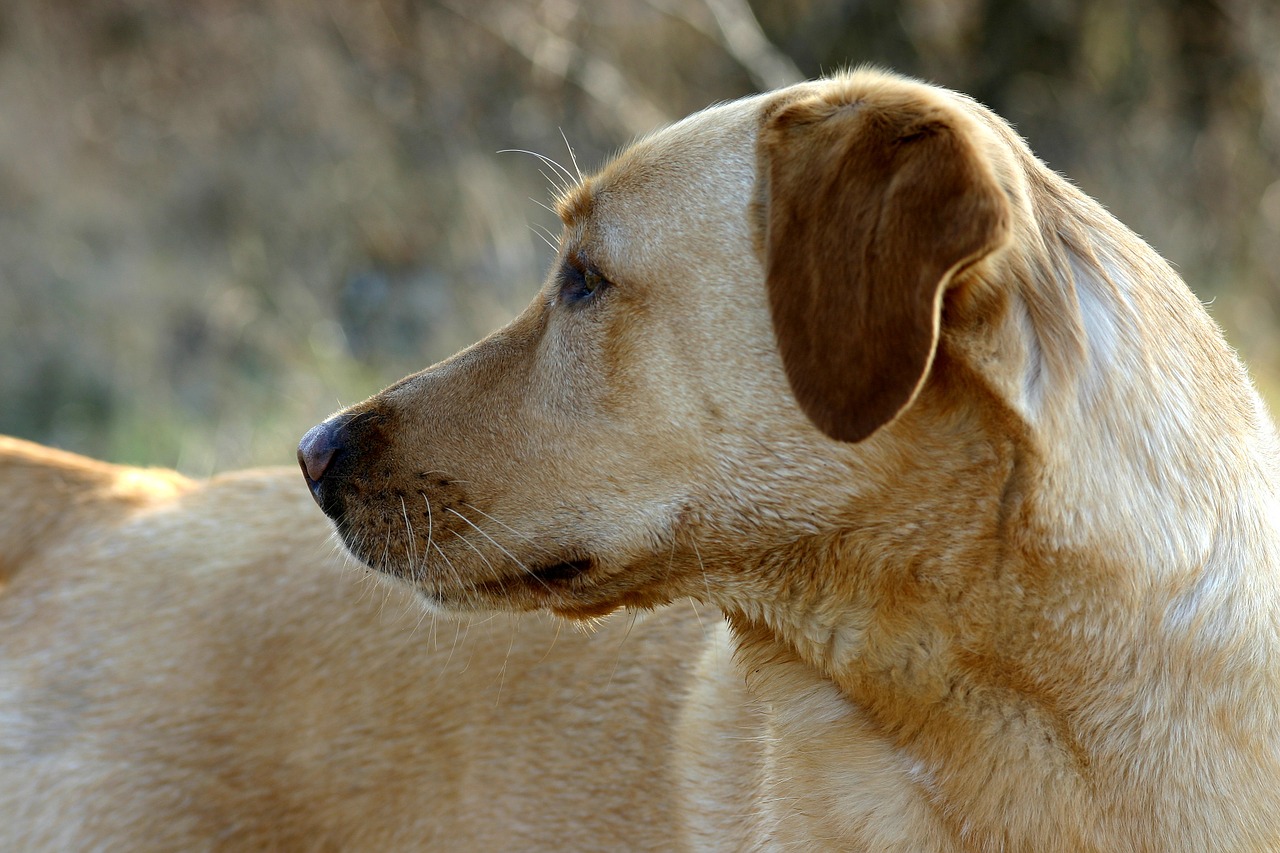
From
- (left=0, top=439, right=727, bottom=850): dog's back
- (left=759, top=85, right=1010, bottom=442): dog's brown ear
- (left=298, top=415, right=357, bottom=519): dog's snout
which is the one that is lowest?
(left=0, top=439, right=727, bottom=850): dog's back

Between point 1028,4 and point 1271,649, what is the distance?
8.15 metres

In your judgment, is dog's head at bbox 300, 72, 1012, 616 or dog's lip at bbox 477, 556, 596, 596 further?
dog's lip at bbox 477, 556, 596, 596

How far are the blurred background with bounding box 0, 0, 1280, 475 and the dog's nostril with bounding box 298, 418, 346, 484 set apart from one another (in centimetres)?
385

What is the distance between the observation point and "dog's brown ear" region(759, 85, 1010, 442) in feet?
6.00

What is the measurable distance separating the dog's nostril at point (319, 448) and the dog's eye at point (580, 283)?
0.51 m

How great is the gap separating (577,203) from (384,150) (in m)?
8.32

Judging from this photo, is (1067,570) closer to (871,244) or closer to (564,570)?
(871,244)

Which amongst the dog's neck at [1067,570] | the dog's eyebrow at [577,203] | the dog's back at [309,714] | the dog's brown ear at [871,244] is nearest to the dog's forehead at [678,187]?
the dog's eyebrow at [577,203]

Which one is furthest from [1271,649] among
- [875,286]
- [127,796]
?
[127,796]

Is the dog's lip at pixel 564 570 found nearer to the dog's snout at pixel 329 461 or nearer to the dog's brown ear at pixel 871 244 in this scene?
the dog's snout at pixel 329 461

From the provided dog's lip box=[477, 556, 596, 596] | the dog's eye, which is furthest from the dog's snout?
the dog's eye

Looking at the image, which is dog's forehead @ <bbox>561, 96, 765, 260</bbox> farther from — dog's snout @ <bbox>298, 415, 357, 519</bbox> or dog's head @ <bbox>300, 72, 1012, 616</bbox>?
dog's snout @ <bbox>298, 415, 357, 519</bbox>

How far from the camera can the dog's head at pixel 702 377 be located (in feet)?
6.21

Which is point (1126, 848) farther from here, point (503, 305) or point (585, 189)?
point (503, 305)
